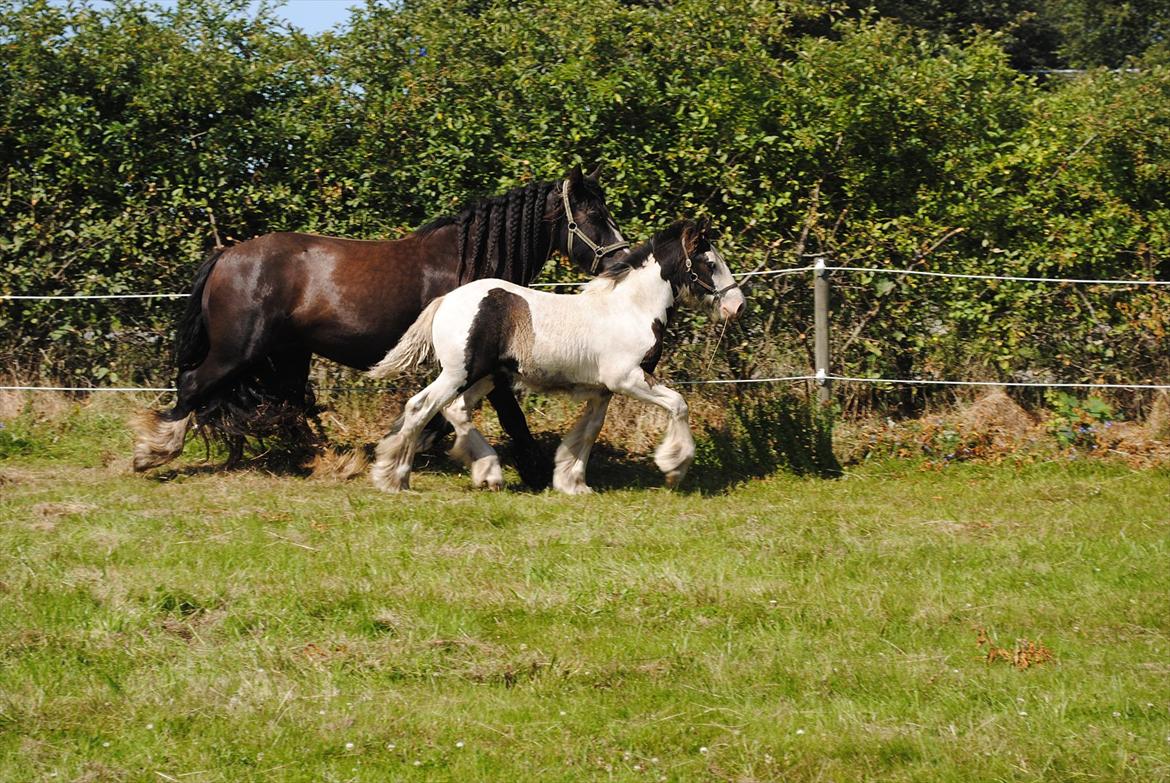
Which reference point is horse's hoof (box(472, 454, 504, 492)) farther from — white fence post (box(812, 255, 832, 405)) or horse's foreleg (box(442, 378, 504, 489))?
white fence post (box(812, 255, 832, 405))

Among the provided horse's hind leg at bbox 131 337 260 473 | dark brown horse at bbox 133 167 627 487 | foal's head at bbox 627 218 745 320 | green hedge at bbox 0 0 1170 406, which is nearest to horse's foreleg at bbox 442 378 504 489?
dark brown horse at bbox 133 167 627 487

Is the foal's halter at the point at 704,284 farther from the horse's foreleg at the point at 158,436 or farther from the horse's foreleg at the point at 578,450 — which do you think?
the horse's foreleg at the point at 158,436

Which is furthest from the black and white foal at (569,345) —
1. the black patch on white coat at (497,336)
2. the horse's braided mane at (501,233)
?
the horse's braided mane at (501,233)

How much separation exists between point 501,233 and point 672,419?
1.77 metres

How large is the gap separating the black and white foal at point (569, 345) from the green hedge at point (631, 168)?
1729 mm

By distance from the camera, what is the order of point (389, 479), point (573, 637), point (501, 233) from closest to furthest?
point (573, 637)
point (389, 479)
point (501, 233)

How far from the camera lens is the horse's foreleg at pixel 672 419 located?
875cm

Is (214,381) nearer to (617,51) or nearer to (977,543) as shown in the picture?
(617,51)

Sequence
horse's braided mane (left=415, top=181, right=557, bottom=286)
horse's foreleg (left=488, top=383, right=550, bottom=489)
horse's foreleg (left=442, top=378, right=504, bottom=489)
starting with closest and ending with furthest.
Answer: horse's foreleg (left=442, top=378, right=504, bottom=489)
horse's foreleg (left=488, top=383, right=550, bottom=489)
horse's braided mane (left=415, top=181, right=557, bottom=286)

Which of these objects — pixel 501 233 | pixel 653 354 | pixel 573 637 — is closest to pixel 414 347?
pixel 501 233

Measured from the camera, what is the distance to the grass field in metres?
4.81

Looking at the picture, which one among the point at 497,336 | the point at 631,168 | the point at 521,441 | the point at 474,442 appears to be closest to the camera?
the point at 497,336

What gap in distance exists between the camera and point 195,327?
9242mm

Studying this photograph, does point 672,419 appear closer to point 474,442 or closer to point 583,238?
point 474,442
